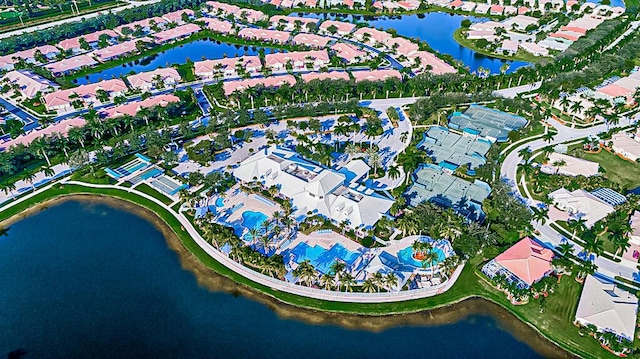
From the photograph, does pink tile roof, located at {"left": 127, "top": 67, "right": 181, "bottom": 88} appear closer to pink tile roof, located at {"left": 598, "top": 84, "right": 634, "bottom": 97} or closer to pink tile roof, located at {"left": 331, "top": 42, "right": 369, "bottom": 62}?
pink tile roof, located at {"left": 331, "top": 42, "right": 369, "bottom": 62}

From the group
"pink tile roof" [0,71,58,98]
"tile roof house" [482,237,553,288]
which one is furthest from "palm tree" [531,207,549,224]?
"pink tile roof" [0,71,58,98]

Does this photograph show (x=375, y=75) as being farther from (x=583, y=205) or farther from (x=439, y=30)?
(x=439, y=30)

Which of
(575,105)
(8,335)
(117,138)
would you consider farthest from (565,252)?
(117,138)

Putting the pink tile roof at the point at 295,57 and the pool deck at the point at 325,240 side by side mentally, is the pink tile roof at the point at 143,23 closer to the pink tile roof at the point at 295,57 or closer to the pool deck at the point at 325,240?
the pink tile roof at the point at 295,57

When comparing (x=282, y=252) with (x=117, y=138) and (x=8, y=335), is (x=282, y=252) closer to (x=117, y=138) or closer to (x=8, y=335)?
(x=8, y=335)

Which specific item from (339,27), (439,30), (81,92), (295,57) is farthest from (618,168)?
(81,92)

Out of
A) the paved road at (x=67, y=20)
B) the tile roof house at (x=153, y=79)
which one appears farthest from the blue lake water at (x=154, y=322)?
the paved road at (x=67, y=20)
